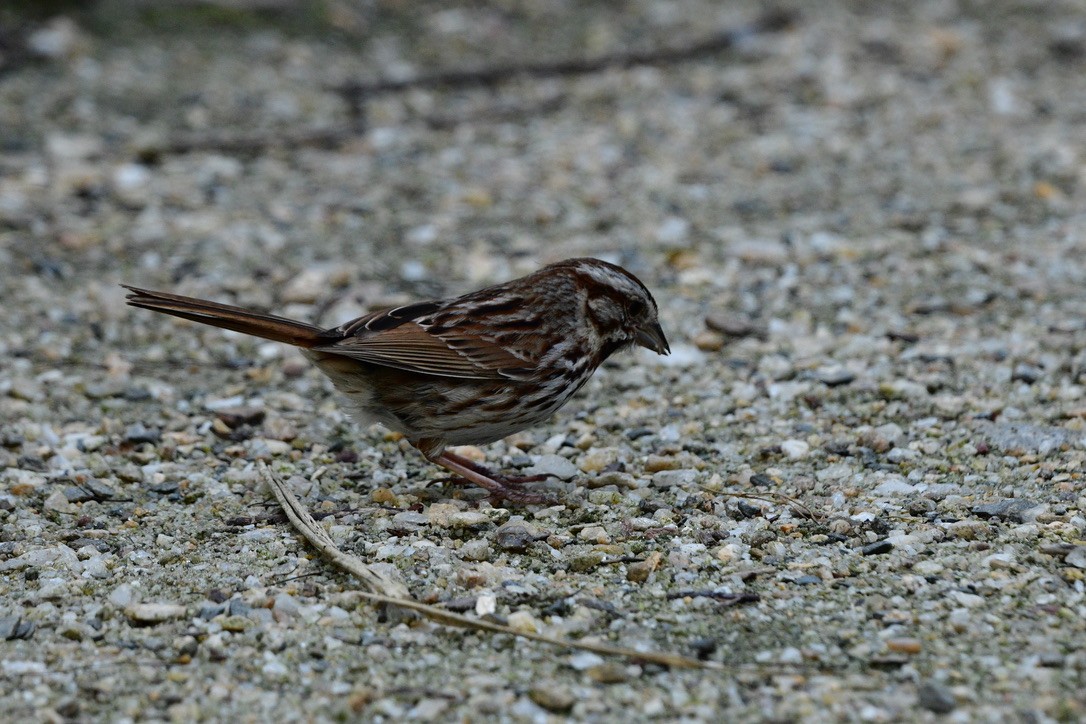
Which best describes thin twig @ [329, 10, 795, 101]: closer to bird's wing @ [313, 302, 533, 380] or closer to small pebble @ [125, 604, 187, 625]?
bird's wing @ [313, 302, 533, 380]

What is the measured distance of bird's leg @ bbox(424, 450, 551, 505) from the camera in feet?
15.6

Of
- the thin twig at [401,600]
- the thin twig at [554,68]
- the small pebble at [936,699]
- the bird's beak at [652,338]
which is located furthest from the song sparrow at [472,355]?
the thin twig at [554,68]

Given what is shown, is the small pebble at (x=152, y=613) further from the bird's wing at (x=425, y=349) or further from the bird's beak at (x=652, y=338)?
the bird's beak at (x=652, y=338)

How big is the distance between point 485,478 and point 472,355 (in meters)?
0.45

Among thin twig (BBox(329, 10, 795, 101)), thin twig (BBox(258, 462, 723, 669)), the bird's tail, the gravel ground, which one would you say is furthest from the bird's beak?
thin twig (BBox(329, 10, 795, 101))

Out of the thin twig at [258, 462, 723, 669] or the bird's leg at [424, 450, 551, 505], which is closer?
the thin twig at [258, 462, 723, 669]

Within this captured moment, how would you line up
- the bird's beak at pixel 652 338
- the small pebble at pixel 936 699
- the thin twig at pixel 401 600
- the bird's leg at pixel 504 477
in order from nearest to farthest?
the small pebble at pixel 936 699, the thin twig at pixel 401 600, the bird's leg at pixel 504 477, the bird's beak at pixel 652 338

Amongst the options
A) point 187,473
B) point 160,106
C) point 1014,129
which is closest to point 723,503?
point 187,473

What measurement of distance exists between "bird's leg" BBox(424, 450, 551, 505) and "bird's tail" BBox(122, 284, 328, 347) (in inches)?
25.3

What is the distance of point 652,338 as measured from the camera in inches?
208

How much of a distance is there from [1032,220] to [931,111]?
1.86m

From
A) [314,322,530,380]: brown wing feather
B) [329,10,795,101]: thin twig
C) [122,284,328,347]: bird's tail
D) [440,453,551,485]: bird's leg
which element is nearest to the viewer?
[122,284,328,347]: bird's tail

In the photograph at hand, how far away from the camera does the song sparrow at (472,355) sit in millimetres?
4781

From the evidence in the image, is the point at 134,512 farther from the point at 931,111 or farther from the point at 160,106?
the point at 931,111
